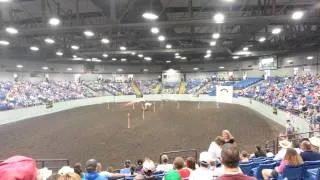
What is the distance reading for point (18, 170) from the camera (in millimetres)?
1848

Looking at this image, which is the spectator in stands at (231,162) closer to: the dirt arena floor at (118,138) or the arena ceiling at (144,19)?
the dirt arena floor at (118,138)

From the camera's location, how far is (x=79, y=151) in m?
16.9

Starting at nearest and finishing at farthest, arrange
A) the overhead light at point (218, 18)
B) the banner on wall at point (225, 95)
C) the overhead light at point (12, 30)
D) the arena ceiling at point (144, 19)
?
the overhead light at point (218, 18) < the arena ceiling at point (144, 19) < the overhead light at point (12, 30) < the banner on wall at point (225, 95)

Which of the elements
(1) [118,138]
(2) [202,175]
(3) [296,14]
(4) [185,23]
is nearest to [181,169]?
(2) [202,175]

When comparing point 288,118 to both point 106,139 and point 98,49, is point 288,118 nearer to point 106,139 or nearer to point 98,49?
point 106,139

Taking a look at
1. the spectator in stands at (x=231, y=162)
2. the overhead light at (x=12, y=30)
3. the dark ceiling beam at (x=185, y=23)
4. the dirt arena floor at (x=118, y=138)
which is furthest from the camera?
the overhead light at (x=12, y=30)

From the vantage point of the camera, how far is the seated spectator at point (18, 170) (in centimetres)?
183

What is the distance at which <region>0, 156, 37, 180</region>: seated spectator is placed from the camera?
1.83m

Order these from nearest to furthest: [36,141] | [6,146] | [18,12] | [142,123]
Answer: [6,146] → [36,141] → [18,12] → [142,123]

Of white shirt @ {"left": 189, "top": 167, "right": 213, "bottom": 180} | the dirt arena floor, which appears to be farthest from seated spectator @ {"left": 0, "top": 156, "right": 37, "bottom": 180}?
the dirt arena floor

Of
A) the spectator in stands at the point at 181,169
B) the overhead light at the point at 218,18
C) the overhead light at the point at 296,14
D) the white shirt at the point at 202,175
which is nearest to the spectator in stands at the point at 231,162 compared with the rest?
the white shirt at the point at 202,175

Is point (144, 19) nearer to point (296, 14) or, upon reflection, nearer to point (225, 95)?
point (296, 14)

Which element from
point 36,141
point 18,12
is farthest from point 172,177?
point 18,12

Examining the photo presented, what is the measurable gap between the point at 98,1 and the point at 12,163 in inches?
604
